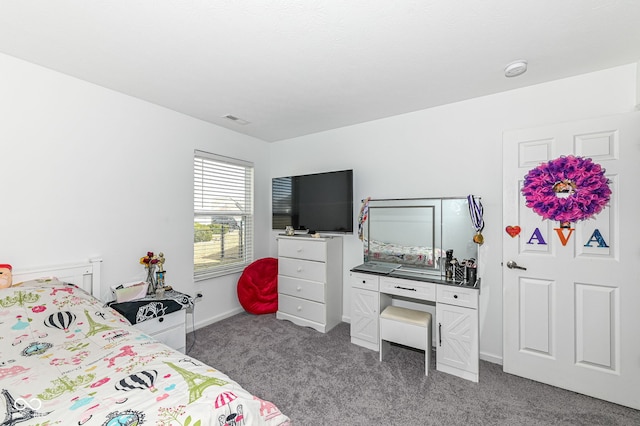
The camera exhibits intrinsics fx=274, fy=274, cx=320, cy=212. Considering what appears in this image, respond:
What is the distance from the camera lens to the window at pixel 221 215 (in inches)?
136

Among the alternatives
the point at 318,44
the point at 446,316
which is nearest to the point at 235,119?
the point at 318,44

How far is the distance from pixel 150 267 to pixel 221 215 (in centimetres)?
114

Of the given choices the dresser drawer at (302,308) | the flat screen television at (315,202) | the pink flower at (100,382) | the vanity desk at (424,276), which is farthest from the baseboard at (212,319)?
the pink flower at (100,382)

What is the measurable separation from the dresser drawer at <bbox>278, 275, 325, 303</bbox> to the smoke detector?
2.70m

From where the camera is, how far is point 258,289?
3762 mm

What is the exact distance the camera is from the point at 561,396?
6.96 feet

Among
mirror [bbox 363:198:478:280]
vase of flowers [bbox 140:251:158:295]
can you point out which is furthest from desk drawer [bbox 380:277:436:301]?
vase of flowers [bbox 140:251:158:295]

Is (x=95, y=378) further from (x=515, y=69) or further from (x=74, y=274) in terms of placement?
(x=515, y=69)

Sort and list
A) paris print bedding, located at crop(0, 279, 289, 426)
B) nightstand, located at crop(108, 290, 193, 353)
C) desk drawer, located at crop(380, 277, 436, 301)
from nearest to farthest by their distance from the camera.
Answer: paris print bedding, located at crop(0, 279, 289, 426) → nightstand, located at crop(108, 290, 193, 353) → desk drawer, located at crop(380, 277, 436, 301)

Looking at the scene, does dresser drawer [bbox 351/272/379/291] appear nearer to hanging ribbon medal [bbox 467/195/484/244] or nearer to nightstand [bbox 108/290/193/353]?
hanging ribbon medal [bbox 467/195/484/244]

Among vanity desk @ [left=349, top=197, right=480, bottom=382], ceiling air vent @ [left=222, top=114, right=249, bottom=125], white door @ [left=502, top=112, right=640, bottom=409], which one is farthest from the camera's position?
ceiling air vent @ [left=222, top=114, right=249, bottom=125]

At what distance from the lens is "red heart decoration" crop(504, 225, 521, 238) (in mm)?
2395

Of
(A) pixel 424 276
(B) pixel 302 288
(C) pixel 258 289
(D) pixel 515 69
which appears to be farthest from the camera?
(C) pixel 258 289

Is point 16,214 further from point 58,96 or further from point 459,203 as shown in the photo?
point 459,203
